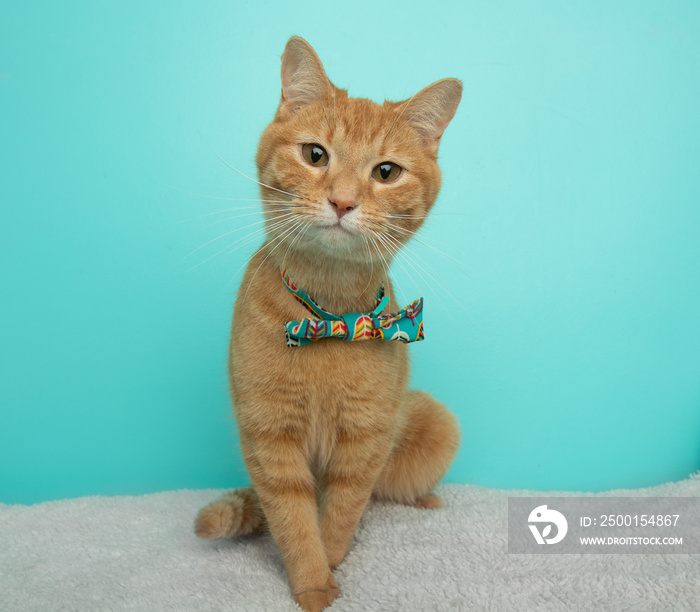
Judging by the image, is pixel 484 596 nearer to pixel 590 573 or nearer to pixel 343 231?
pixel 590 573

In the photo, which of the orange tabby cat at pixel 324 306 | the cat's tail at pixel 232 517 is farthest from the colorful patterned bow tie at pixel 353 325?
the cat's tail at pixel 232 517

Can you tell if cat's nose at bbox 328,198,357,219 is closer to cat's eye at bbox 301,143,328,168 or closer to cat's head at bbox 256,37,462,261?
cat's head at bbox 256,37,462,261

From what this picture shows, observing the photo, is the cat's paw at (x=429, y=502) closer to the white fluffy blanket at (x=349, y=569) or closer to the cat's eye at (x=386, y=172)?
the white fluffy blanket at (x=349, y=569)

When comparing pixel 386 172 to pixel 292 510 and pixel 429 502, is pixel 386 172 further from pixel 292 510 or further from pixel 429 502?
pixel 429 502

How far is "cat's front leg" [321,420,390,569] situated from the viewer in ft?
4.89

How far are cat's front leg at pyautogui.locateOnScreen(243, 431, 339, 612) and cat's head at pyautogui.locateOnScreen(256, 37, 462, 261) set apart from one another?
504mm

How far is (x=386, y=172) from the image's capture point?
4.57ft

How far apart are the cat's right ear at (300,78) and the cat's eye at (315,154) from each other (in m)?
0.15

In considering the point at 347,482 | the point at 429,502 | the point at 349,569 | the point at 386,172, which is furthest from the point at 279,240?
the point at 429,502

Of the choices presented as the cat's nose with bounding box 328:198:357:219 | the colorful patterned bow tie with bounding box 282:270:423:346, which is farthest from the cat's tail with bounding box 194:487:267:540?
the cat's nose with bounding box 328:198:357:219

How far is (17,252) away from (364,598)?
1.68 meters

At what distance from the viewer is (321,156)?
1.36m

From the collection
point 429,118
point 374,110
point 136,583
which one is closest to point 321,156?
point 374,110

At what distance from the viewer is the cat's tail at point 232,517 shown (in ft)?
5.05
